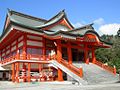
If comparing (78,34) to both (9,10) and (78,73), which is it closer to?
(78,73)

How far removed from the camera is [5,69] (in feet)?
102

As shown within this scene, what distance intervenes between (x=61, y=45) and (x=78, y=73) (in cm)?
529

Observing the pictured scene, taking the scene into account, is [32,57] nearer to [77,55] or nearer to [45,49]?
[45,49]

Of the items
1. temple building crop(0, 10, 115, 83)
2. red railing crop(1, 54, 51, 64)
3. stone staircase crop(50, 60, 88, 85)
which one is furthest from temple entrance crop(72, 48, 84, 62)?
stone staircase crop(50, 60, 88, 85)

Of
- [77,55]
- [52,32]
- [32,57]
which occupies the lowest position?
[32,57]

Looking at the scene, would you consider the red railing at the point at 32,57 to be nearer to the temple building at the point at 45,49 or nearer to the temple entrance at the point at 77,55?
the temple building at the point at 45,49

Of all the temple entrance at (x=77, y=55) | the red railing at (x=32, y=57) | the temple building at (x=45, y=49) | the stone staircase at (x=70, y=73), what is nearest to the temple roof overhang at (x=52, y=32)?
the temple building at (x=45, y=49)

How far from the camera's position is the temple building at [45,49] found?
72.9ft

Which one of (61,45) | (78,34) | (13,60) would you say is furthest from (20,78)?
(78,34)

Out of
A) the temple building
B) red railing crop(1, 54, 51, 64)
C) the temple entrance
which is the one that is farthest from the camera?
the temple entrance

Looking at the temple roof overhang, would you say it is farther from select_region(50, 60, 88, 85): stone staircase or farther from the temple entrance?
select_region(50, 60, 88, 85): stone staircase

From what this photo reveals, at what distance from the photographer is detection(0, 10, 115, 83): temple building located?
2223 centimetres

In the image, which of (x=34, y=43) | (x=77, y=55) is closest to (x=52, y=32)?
(x=34, y=43)

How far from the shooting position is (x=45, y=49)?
25531mm
